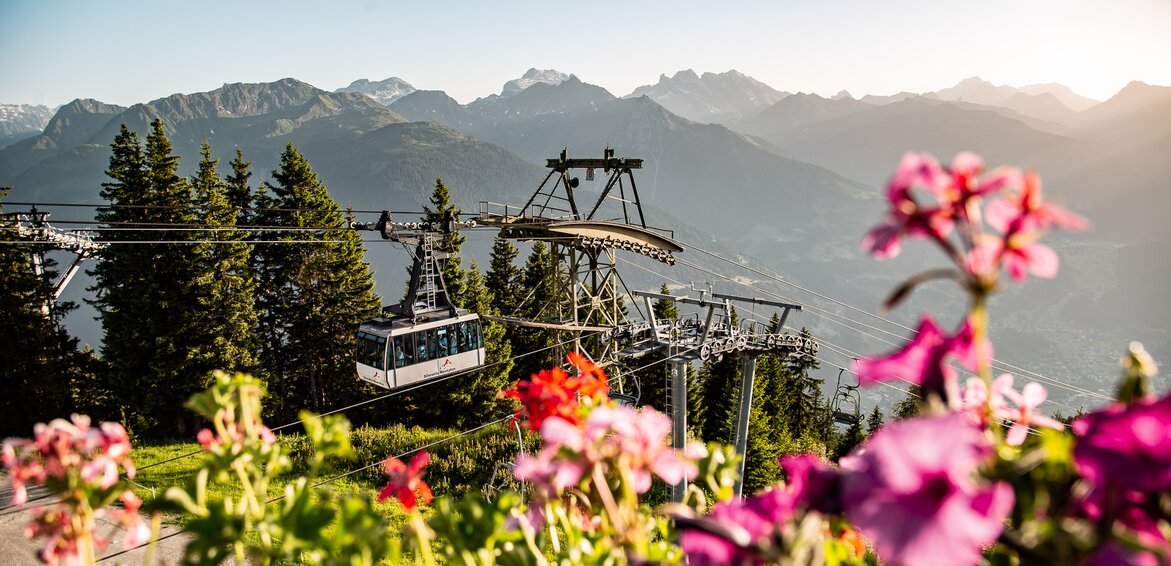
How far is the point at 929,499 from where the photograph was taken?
2.72 feet

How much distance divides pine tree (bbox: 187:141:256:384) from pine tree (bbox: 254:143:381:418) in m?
2.37

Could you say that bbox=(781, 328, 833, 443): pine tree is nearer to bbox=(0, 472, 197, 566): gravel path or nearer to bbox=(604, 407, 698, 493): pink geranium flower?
bbox=(0, 472, 197, 566): gravel path

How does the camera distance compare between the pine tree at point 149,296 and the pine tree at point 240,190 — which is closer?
the pine tree at point 149,296

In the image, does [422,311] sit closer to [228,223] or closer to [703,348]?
[703,348]

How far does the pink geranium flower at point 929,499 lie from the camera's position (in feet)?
2.64

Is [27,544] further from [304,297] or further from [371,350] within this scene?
[304,297]

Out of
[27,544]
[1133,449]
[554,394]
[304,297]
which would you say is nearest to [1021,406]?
[1133,449]

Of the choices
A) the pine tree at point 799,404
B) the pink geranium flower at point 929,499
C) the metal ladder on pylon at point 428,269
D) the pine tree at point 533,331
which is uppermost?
the pink geranium flower at point 929,499

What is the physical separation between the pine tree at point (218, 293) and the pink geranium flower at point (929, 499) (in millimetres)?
28670

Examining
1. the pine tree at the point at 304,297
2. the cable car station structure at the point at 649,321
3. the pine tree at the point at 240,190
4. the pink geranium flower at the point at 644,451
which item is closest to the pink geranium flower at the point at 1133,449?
the pink geranium flower at the point at 644,451

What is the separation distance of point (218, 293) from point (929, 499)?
29.6 metres

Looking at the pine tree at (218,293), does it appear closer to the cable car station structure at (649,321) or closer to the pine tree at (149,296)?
the pine tree at (149,296)

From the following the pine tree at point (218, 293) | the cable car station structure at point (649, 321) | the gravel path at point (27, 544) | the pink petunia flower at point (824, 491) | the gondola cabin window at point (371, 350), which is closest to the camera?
the pink petunia flower at point (824, 491)

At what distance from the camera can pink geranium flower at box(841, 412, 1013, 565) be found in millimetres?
804
